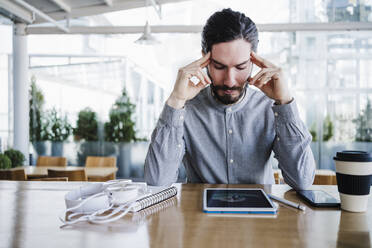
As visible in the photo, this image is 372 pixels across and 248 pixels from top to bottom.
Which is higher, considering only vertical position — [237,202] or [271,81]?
[271,81]

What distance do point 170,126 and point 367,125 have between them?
6521 mm

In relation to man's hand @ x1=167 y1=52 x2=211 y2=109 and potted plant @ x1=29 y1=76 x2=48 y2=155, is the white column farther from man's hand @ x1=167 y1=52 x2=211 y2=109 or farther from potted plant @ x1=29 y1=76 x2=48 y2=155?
man's hand @ x1=167 y1=52 x2=211 y2=109

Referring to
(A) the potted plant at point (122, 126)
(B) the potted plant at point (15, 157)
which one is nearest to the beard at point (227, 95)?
(B) the potted plant at point (15, 157)

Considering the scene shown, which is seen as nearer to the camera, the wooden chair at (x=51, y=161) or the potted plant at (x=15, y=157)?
the wooden chair at (x=51, y=161)

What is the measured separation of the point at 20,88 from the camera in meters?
6.25

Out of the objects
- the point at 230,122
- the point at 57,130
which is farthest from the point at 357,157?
the point at 57,130

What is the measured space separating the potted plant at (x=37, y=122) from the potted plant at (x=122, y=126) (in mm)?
1578

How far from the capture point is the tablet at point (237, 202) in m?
0.93

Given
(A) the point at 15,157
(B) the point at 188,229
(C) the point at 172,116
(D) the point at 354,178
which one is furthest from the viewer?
(A) the point at 15,157

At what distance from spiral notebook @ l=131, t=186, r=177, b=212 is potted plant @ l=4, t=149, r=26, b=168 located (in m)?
5.73

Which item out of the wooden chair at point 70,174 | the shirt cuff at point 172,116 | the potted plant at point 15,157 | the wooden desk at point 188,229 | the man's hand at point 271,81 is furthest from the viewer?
the potted plant at point 15,157

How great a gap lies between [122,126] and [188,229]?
6556mm

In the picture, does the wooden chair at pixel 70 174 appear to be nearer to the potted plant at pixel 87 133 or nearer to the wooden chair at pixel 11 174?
the wooden chair at pixel 11 174

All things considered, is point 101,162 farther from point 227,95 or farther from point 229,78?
point 229,78
